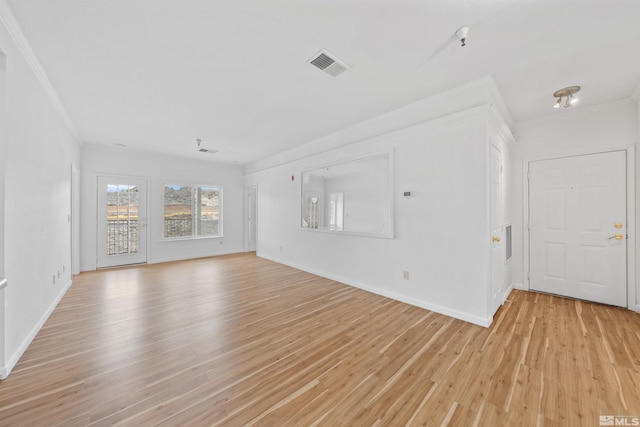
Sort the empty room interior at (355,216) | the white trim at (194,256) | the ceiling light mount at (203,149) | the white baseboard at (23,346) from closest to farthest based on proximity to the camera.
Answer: the empty room interior at (355,216)
the white baseboard at (23,346)
the ceiling light mount at (203,149)
the white trim at (194,256)

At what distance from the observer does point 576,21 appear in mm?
1828

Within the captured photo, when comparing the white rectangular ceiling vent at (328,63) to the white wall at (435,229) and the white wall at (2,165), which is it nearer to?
the white wall at (435,229)

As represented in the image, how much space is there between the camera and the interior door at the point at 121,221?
546 cm

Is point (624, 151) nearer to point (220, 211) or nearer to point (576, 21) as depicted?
point (576, 21)

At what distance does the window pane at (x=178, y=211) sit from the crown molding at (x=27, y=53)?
3074 mm

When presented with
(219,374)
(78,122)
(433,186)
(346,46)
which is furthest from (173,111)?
(433,186)

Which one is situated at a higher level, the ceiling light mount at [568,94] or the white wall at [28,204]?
the ceiling light mount at [568,94]

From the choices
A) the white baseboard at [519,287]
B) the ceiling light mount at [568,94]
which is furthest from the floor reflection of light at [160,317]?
the ceiling light mount at [568,94]

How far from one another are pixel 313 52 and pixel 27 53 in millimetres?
2554

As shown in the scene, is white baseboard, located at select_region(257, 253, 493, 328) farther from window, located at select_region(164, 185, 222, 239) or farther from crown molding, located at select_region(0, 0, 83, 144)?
crown molding, located at select_region(0, 0, 83, 144)

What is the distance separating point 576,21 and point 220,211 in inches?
293

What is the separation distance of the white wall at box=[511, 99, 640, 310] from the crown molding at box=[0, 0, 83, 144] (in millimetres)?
5838

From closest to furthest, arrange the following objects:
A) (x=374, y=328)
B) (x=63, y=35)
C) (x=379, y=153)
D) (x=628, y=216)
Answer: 1. (x=63, y=35)
2. (x=374, y=328)
3. (x=628, y=216)
4. (x=379, y=153)

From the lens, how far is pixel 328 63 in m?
2.35
